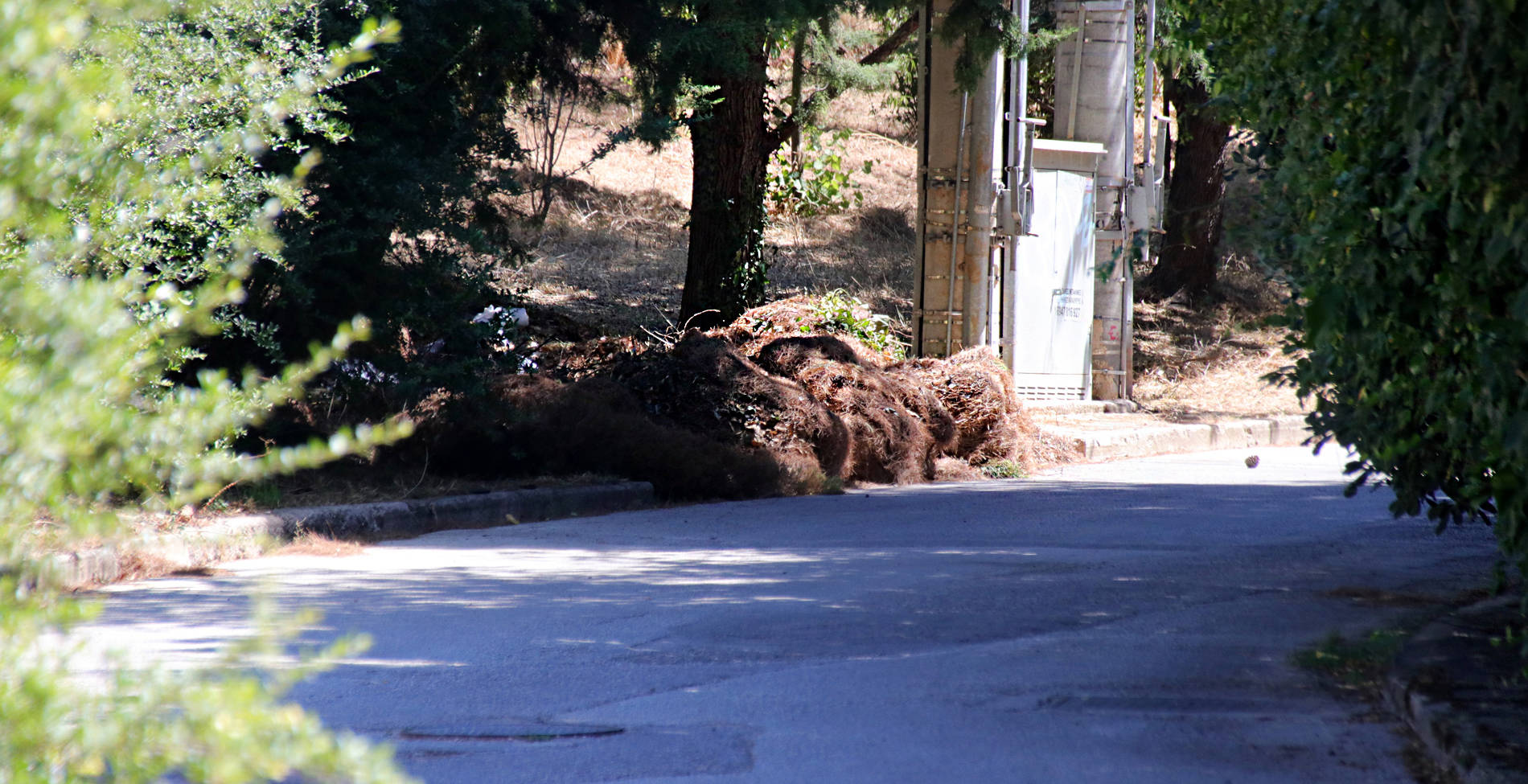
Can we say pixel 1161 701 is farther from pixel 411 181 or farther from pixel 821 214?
pixel 821 214

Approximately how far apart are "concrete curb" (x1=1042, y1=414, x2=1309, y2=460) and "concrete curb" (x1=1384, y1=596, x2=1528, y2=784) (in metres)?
Result: 9.11

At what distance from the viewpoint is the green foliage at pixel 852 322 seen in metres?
14.9

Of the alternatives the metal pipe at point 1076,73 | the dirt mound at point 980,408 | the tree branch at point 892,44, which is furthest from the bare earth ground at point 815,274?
the dirt mound at point 980,408

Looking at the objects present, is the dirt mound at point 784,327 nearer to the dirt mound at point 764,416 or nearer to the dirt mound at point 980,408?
the dirt mound at point 764,416

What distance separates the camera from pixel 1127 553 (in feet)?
26.2

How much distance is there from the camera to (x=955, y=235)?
1573 cm

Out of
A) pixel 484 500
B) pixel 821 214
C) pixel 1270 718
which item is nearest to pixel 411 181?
pixel 484 500

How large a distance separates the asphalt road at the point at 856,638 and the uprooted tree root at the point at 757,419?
939 mm

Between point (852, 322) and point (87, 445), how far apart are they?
13.7 m

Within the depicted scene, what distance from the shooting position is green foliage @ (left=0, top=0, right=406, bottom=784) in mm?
1589

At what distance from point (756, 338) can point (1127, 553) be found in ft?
21.6

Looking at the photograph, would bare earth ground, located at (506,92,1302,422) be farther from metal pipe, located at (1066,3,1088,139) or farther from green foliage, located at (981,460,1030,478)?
green foliage, located at (981,460,1030,478)

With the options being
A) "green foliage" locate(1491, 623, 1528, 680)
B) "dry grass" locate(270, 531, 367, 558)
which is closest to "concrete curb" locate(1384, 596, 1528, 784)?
"green foliage" locate(1491, 623, 1528, 680)

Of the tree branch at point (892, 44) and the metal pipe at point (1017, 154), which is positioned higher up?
the tree branch at point (892, 44)
